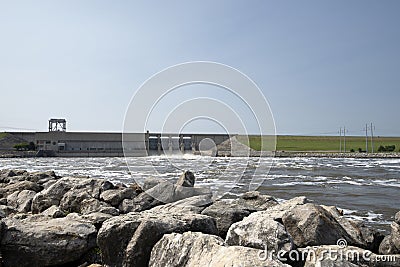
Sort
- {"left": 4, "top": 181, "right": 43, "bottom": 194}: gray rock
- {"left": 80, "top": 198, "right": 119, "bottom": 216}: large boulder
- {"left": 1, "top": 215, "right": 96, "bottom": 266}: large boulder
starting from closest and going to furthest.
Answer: {"left": 1, "top": 215, "right": 96, "bottom": 266}: large boulder < {"left": 80, "top": 198, "right": 119, "bottom": 216}: large boulder < {"left": 4, "top": 181, "right": 43, "bottom": 194}: gray rock

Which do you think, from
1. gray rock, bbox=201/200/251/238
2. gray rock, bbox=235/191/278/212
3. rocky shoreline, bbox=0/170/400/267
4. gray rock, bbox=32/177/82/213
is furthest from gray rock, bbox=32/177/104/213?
gray rock, bbox=201/200/251/238

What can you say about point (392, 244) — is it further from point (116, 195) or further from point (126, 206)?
point (116, 195)

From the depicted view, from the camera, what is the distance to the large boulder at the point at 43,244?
599 centimetres

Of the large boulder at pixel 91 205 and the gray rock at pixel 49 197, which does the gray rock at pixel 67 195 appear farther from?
the large boulder at pixel 91 205

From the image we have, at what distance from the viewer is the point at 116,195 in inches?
474

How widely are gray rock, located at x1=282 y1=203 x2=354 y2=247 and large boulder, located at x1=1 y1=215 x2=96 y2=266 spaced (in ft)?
11.5

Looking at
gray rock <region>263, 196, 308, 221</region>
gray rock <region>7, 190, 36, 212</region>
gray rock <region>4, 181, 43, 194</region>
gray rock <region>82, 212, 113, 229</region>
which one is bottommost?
gray rock <region>7, 190, 36, 212</region>

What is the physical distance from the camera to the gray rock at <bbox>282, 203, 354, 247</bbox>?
6.00 metres

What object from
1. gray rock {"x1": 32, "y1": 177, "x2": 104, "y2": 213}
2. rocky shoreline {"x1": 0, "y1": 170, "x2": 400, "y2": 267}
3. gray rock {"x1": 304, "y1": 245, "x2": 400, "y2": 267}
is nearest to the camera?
gray rock {"x1": 304, "y1": 245, "x2": 400, "y2": 267}

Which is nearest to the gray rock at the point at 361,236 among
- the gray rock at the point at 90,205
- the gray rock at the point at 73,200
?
the gray rock at the point at 90,205

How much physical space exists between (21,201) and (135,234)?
9.23 meters

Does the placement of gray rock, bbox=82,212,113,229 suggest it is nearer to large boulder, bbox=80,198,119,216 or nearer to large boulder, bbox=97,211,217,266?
large boulder, bbox=97,211,217,266

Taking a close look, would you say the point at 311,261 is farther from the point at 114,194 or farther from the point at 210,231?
the point at 114,194

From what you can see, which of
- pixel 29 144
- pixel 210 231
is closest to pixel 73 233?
pixel 210 231
